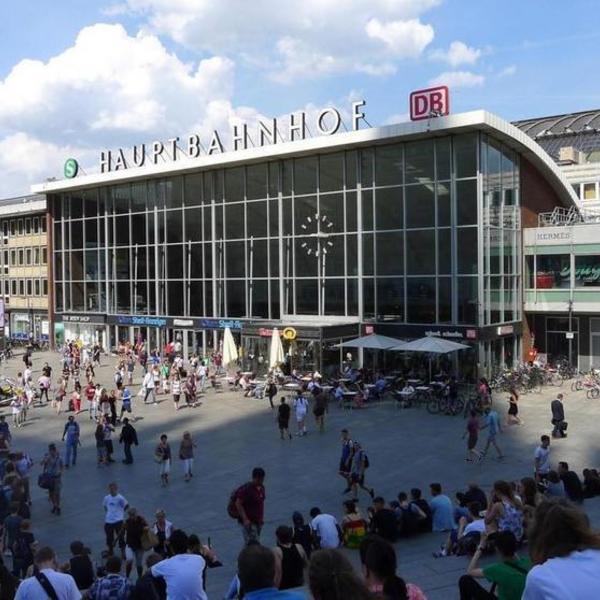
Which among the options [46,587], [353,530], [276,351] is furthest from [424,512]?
[276,351]

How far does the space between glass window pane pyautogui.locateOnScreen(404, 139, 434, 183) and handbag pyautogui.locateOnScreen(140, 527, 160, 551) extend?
26988mm

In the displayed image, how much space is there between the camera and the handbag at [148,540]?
38.6 feet

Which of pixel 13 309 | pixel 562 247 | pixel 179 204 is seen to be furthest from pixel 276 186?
pixel 13 309

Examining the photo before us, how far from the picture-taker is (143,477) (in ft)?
63.9

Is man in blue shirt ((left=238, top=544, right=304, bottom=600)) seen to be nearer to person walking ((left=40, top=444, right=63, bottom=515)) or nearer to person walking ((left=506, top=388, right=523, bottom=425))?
person walking ((left=40, top=444, right=63, bottom=515))

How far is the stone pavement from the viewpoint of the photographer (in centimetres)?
1441

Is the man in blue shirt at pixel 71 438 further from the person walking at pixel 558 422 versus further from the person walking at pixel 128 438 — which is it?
the person walking at pixel 558 422

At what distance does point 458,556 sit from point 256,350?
27.0m

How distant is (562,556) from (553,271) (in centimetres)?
3611

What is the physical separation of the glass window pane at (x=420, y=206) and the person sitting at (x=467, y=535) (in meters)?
24.3

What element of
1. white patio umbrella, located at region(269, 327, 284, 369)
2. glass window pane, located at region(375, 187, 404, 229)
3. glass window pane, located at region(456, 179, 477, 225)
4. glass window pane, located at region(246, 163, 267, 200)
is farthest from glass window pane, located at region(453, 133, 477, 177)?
glass window pane, located at region(246, 163, 267, 200)

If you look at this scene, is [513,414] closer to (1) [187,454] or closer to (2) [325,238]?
(1) [187,454]

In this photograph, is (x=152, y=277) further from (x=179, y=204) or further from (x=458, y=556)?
(x=458, y=556)

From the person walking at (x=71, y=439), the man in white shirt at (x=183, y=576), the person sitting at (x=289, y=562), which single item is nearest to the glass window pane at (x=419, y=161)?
the person walking at (x=71, y=439)
